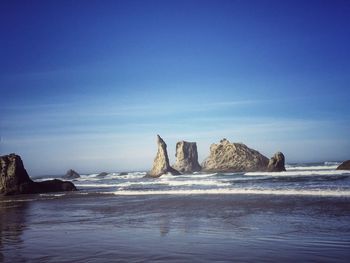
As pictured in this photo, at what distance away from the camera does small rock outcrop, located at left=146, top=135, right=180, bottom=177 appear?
316 ft

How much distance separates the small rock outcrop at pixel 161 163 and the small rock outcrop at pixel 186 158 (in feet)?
64.5

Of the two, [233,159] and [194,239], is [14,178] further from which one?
[233,159]

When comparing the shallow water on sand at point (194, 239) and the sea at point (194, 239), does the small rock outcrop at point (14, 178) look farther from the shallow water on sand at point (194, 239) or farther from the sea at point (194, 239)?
the sea at point (194, 239)

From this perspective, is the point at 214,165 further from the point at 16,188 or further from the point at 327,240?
the point at 327,240

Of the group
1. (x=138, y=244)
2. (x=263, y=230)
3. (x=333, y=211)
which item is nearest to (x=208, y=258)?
(x=138, y=244)

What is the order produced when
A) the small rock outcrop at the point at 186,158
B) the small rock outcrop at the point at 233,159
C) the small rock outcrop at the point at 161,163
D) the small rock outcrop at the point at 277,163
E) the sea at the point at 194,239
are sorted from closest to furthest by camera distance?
the sea at the point at 194,239 < the small rock outcrop at the point at 277,163 < the small rock outcrop at the point at 161,163 < the small rock outcrop at the point at 233,159 < the small rock outcrop at the point at 186,158

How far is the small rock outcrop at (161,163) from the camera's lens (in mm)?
96312

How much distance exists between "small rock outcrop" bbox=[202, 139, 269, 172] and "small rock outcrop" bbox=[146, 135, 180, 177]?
15.1 meters

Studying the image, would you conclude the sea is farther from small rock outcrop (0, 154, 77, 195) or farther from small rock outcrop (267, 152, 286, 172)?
small rock outcrop (267, 152, 286, 172)

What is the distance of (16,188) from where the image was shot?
38.9m

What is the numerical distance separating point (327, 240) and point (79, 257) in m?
6.04

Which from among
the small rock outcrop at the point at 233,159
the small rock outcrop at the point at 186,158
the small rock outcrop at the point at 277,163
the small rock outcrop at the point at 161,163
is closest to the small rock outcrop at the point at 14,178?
the small rock outcrop at the point at 277,163

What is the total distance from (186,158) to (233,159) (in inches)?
891

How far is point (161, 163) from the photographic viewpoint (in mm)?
98062
